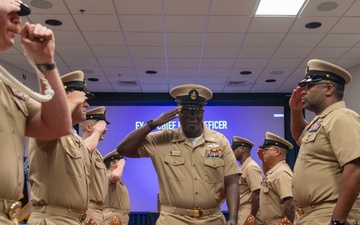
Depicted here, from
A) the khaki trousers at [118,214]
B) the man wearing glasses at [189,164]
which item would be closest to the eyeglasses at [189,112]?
the man wearing glasses at [189,164]

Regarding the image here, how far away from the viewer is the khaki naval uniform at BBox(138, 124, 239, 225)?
9.59 ft

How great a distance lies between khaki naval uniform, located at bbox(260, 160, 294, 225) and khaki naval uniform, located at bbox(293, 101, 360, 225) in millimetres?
1671

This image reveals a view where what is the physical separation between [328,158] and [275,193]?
1.97 metres

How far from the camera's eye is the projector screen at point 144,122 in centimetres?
980

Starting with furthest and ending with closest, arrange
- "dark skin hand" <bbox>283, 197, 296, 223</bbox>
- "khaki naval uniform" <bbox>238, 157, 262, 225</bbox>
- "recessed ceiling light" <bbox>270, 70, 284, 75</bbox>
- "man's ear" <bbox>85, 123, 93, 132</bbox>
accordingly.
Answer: "recessed ceiling light" <bbox>270, 70, 284, 75</bbox>
"khaki naval uniform" <bbox>238, 157, 262, 225</bbox>
"dark skin hand" <bbox>283, 197, 296, 223</bbox>
"man's ear" <bbox>85, 123, 93, 132</bbox>

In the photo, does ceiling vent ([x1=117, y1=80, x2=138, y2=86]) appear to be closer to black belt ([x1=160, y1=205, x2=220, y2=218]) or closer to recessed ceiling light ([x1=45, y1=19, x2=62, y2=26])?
recessed ceiling light ([x1=45, y1=19, x2=62, y2=26])

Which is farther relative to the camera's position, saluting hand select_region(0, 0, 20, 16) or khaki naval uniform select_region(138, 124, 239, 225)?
khaki naval uniform select_region(138, 124, 239, 225)

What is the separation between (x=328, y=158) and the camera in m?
2.57

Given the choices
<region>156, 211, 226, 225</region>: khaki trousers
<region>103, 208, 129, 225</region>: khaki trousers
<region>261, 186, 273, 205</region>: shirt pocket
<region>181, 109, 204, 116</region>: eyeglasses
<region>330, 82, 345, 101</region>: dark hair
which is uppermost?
<region>330, 82, 345, 101</region>: dark hair

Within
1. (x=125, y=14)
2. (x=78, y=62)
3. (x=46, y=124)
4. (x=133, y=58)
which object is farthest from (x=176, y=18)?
(x=46, y=124)

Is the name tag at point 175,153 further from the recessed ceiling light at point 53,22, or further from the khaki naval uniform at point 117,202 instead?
the recessed ceiling light at point 53,22

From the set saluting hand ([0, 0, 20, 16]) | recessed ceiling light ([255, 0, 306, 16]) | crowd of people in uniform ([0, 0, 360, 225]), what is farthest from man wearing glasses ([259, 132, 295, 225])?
saluting hand ([0, 0, 20, 16])

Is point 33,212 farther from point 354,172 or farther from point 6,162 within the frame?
point 354,172

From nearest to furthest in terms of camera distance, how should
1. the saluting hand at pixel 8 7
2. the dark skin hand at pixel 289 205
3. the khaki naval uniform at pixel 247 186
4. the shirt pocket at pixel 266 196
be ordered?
the saluting hand at pixel 8 7, the dark skin hand at pixel 289 205, the shirt pocket at pixel 266 196, the khaki naval uniform at pixel 247 186
